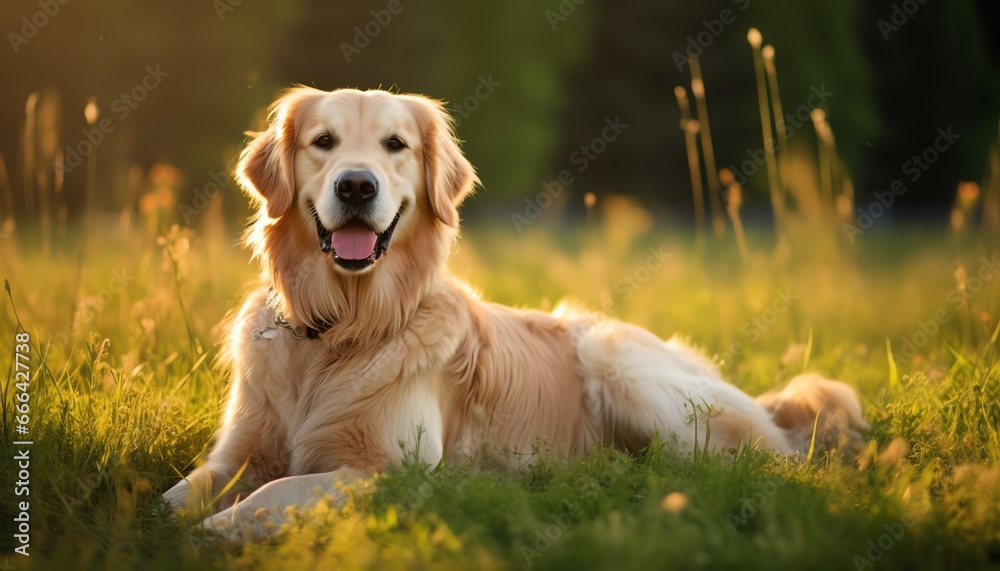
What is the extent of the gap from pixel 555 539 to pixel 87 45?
12037mm

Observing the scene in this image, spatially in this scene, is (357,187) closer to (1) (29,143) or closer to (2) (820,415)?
(1) (29,143)

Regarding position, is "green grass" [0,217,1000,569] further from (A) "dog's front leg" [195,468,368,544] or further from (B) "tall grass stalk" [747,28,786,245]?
(B) "tall grass stalk" [747,28,786,245]

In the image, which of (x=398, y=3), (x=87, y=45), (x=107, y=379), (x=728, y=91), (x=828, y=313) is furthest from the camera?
(x=728, y=91)

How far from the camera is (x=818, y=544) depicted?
2.11 metres

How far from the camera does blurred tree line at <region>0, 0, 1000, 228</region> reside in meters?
12.0

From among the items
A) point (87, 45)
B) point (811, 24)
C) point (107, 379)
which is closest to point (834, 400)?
point (107, 379)

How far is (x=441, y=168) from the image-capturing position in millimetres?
3531

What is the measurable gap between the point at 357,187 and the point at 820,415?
2.32 m

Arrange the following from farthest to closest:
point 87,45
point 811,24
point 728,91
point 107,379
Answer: point 728,91 < point 811,24 < point 87,45 < point 107,379

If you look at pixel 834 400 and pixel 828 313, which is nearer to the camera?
pixel 834 400

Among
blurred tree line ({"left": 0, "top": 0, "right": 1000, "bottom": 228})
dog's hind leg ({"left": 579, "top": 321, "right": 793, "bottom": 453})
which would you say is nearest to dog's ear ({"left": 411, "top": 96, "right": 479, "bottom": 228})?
dog's hind leg ({"left": 579, "top": 321, "right": 793, "bottom": 453})

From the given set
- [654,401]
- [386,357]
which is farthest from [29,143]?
[654,401]

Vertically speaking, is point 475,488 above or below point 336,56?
below

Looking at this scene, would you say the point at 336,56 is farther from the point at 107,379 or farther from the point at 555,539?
the point at 555,539
